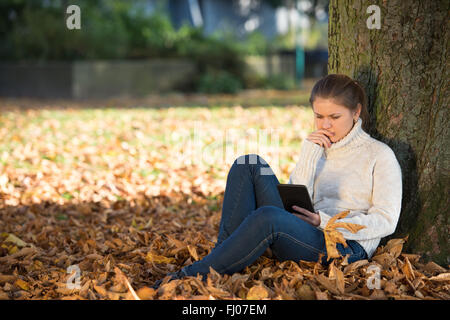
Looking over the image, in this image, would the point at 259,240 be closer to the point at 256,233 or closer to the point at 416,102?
the point at 256,233

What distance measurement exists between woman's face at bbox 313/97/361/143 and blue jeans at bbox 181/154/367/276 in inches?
19.5

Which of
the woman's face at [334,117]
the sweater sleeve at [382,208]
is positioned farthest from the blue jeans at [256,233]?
the woman's face at [334,117]

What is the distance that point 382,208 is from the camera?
10.7ft

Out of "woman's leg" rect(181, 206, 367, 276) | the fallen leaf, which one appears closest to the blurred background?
the fallen leaf

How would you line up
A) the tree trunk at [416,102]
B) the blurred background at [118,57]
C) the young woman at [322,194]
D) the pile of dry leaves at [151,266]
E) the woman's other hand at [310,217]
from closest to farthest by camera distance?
1. the pile of dry leaves at [151,266]
2. the young woman at [322,194]
3. the woman's other hand at [310,217]
4. the tree trunk at [416,102]
5. the blurred background at [118,57]

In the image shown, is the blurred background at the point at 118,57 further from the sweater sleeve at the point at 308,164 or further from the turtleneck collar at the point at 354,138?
the turtleneck collar at the point at 354,138

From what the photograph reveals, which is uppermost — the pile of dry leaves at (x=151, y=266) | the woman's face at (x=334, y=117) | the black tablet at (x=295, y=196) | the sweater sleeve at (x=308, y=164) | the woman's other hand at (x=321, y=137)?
the woman's face at (x=334, y=117)

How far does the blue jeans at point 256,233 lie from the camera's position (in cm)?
312

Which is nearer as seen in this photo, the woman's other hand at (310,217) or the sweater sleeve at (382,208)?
the sweater sleeve at (382,208)

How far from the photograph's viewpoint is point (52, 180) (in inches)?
252

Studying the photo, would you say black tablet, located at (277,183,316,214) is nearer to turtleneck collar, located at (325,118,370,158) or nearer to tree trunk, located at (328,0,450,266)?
turtleneck collar, located at (325,118,370,158)

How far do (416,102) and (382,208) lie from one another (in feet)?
2.55

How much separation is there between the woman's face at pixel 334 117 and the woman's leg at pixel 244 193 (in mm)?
476

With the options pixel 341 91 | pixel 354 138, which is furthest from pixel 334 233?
pixel 341 91
